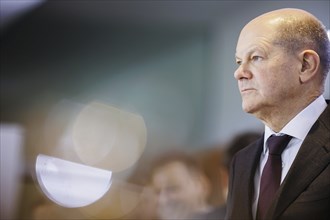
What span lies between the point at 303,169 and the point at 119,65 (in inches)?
36.6

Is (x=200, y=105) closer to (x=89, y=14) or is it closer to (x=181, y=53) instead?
(x=181, y=53)

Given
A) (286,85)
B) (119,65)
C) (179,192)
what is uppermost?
(119,65)

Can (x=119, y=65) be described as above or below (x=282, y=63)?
above

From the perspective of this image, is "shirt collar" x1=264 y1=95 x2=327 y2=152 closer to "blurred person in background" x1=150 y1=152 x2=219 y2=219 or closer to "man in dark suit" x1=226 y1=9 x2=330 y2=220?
"man in dark suit" x1=226 y1=9 x2=330 y2=220

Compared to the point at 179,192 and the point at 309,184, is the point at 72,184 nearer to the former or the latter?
the point at 179,192

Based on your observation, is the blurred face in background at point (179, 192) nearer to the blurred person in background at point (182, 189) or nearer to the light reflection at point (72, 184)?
the blurred person in background at point (182, 189)

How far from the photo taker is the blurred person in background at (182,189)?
42.0 inches

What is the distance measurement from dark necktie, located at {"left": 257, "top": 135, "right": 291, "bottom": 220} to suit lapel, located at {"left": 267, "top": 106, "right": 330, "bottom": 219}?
0.03 m

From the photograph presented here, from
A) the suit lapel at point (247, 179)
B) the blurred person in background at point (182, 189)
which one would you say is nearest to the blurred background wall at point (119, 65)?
the blurred person in background at point (182, 189)

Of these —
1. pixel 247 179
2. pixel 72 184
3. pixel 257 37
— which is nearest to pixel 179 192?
pixel 72 184

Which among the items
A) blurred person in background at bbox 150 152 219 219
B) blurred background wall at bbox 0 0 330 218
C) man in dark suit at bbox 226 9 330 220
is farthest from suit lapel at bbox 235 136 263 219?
blurred background wall at bbox 0 0 330 218

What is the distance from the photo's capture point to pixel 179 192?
1087 mm

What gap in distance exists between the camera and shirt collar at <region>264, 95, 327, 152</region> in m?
0.63

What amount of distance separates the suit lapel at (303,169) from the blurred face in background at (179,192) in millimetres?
A: 471
